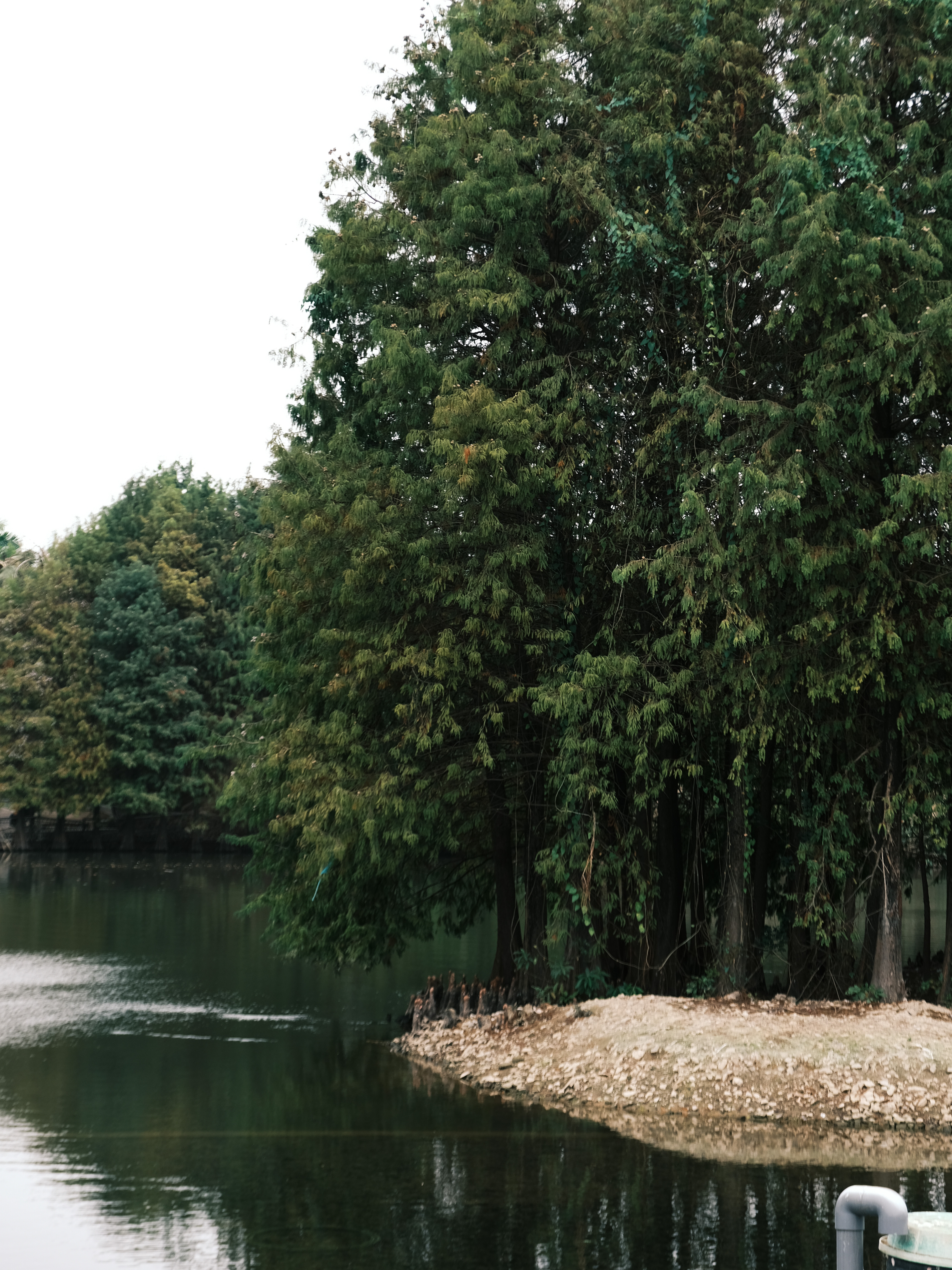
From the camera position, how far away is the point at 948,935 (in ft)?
55.8

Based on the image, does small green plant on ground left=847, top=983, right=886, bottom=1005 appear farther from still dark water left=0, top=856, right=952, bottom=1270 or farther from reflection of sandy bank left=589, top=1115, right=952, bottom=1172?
still dark water left=0, top=856, right=952, bottom=1270

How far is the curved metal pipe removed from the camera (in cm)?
450

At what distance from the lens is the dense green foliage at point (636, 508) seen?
15.0 meters

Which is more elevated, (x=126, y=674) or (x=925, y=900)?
(x=126, y=674)

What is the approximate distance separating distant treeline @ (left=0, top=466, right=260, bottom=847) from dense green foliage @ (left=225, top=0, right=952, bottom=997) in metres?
30.2

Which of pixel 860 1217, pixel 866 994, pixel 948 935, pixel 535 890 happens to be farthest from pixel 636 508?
pixel 860 1217

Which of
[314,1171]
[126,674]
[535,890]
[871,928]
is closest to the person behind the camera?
[314,1171]

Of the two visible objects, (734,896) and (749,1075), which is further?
(734,896)

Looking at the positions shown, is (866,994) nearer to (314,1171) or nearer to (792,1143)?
(792,1143)

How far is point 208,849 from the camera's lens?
191ft

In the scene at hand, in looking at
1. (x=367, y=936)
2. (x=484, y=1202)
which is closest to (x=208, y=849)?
(x=367, y=936)

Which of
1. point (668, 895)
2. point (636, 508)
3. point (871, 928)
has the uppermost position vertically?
point (636, 508)

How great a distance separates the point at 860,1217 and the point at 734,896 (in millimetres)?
12555

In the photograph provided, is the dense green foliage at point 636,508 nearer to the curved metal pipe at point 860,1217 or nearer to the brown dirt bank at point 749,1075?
the brown dirt bank at point 749,1075
